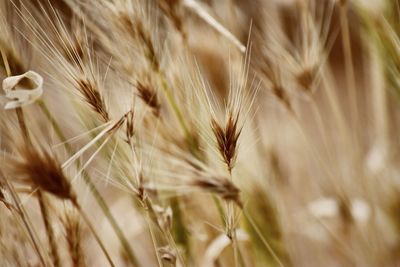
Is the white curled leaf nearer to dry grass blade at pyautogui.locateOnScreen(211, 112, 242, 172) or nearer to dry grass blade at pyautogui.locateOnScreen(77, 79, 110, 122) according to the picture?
dry grass blade at pyautogui.locateOnScreen(77, 79, 110, 122)

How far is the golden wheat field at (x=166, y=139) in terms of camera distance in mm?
535

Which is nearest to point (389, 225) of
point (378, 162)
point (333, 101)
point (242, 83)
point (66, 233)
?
point (378, 162)

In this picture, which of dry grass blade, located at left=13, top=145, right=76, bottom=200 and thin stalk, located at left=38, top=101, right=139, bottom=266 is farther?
thin stalk, located at left=38, top=101, right=139, bottom=266

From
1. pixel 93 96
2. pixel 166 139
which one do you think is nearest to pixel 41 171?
pixel 93 96

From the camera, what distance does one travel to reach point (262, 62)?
2.27 ft

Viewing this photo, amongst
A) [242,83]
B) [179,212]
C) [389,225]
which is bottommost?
[389,225]

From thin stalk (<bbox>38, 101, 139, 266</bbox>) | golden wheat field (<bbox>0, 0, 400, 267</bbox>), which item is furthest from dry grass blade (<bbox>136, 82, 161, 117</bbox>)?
thin stalk (<bbox>38, 101, 139, 266</bbox>)

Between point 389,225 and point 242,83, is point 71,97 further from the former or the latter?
point 389,225

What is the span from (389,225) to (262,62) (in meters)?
0.38

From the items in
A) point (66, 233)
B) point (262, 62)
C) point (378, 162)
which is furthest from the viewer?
point (378, 162)

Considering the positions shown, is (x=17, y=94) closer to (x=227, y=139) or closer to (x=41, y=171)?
(x=41, y=171)

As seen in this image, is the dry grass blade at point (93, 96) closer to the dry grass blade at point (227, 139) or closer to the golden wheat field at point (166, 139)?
the golden wheat field at point (166, 139)

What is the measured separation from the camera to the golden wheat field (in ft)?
1.76

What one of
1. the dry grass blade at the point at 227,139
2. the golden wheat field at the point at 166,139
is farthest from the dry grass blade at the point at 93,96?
the dry grass blade at the point at 227,139
